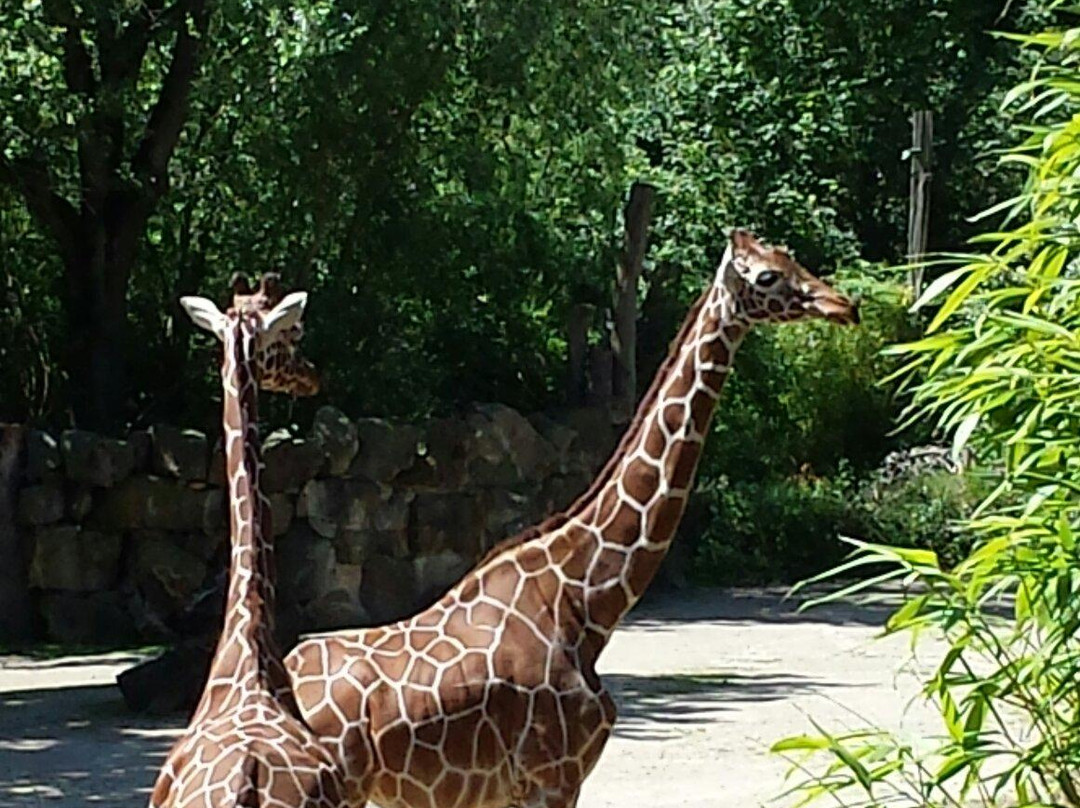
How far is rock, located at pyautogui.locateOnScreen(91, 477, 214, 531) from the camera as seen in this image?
14789 mm

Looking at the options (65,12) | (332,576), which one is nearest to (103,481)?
(332,576)

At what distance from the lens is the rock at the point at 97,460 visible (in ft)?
48.3

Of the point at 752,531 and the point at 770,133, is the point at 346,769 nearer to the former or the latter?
the point at 752,531

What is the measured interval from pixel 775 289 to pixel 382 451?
8981mm

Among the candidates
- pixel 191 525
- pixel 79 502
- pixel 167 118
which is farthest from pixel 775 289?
pixel 167 118

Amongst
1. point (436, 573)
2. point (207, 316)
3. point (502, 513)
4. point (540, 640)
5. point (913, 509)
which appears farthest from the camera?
point (913, 509)

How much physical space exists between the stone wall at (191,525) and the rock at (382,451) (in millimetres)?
10

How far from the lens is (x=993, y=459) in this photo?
4195mm

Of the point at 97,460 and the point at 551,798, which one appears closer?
the point at 551,798

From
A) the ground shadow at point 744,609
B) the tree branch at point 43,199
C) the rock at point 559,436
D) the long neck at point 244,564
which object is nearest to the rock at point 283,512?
the rock at point 559,436

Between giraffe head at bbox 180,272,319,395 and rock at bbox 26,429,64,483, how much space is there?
9.45m

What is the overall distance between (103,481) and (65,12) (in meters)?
3.30

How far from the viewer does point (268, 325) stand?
5.38 m

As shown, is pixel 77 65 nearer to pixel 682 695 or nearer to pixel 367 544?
pixel 367 544
